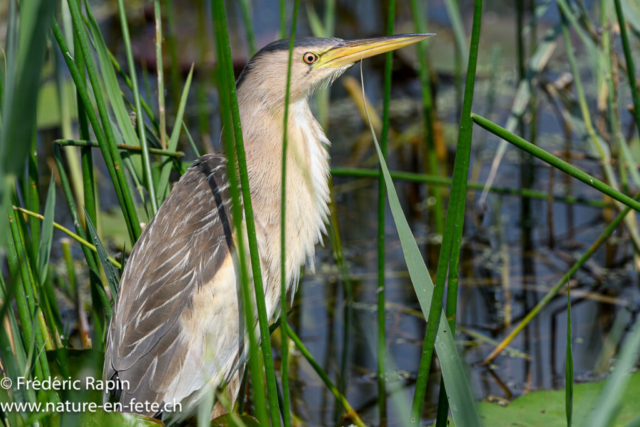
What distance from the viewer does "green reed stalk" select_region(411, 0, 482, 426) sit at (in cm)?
101

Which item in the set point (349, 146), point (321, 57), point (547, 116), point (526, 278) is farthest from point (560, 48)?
point (321, 57)

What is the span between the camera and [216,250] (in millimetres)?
1614

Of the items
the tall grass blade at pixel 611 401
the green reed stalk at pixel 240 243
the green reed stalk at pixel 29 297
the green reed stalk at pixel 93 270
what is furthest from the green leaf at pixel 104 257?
the tall grass blade at pixel 611 401

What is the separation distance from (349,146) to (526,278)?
4.61 feet

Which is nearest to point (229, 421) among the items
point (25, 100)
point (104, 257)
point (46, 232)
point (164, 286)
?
point (164, 286)

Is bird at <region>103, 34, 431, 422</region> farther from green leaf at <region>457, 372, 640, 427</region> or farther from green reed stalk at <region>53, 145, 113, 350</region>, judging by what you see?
green leaf at <region>457, 372, 640, 427</region>

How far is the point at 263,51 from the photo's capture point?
5.84 ft

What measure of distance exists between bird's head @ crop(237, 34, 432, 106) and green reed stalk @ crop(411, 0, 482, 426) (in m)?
0.74

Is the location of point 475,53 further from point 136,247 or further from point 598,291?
point 598,291

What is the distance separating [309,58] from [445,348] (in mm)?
910

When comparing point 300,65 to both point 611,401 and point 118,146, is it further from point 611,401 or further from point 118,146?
point 611,401

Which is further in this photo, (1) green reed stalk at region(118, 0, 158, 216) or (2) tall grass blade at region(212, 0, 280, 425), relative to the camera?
(1) green reed stalk at region(118, 0, 158, 216)

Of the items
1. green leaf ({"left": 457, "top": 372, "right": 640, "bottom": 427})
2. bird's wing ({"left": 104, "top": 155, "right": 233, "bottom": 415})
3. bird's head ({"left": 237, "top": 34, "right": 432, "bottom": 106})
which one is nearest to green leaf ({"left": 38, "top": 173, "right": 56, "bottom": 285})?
bird's wing ({"left": 104, "top": 155, "right": 233, "bottom": 415})

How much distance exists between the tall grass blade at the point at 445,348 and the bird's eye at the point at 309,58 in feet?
2.16
